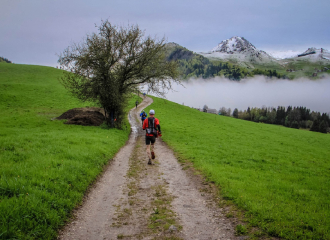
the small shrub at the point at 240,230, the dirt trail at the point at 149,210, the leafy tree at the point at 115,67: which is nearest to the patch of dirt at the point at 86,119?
the leafy tree at the point at 115,67

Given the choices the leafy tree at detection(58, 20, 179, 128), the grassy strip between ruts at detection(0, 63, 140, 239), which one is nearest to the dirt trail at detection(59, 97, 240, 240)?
the grassy strip between ruts at detection(0, 63, 140, 239)

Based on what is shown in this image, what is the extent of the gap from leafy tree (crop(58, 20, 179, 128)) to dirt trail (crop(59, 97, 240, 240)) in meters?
15.1

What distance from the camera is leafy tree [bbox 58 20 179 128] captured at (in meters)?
22.9

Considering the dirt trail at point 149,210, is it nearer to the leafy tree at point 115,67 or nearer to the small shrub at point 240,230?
the small shrub at point 240,230

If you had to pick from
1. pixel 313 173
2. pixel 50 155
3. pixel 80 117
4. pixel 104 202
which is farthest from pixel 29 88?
pixel 313 173

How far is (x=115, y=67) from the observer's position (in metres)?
24.8

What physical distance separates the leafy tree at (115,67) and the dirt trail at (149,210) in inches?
595

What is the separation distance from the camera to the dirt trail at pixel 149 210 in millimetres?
5645

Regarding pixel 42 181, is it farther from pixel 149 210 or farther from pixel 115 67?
pixel 115 67

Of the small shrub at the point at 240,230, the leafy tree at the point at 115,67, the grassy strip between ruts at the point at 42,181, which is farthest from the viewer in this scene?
the leafy tree at the point at 115,67

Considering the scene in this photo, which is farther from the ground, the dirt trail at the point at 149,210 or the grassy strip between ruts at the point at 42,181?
the grassy strip between ruts at the point at 42,181

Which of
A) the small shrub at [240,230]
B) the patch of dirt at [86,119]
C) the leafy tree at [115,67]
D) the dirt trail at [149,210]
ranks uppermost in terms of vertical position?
the leafy tree at [115,67]

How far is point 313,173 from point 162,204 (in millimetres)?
11144

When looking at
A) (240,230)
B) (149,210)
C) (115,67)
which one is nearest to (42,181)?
→ (149,210)
